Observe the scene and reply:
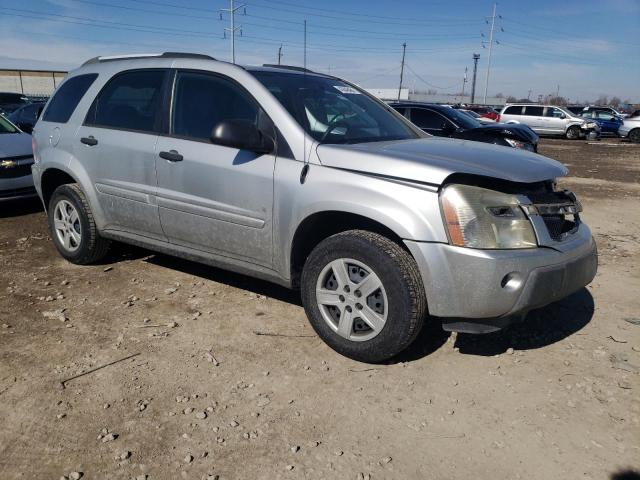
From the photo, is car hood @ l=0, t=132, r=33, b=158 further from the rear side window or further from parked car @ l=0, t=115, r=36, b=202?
the rear side window

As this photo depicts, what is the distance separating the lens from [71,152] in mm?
4797

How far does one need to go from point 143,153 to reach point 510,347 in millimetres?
2995

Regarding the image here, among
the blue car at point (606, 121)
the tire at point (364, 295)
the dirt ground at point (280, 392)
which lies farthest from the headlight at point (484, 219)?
the blue car at point (606, 121)

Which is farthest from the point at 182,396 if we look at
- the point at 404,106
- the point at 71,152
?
the point at 404,106

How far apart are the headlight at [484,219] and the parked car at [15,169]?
6357 mm

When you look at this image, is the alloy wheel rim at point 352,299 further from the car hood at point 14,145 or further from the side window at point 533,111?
the side window at point 533,111

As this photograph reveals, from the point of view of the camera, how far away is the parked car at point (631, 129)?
25.1 meters

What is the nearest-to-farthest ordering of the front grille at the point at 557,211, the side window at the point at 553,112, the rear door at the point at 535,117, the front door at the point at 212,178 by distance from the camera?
the front grille at the point at 557,211 < the front door at the point at 212,178 < the side window at the point at 553,112 < the rear door at the point at 535,117

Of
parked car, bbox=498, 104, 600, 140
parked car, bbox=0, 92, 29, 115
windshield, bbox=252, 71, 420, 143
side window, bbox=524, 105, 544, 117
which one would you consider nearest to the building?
parked car, bbox=0, 92, 29, 115

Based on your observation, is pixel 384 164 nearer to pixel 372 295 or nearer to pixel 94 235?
pixel 372 295

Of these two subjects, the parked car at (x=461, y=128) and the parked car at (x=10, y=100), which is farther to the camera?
the parked car at (x=10, y=100)

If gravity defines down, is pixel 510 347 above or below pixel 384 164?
below

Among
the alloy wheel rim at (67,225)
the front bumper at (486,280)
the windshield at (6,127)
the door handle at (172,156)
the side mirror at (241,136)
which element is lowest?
the alloy wheel rim at (67,225)

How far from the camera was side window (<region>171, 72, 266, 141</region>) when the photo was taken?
3797 millimetres
